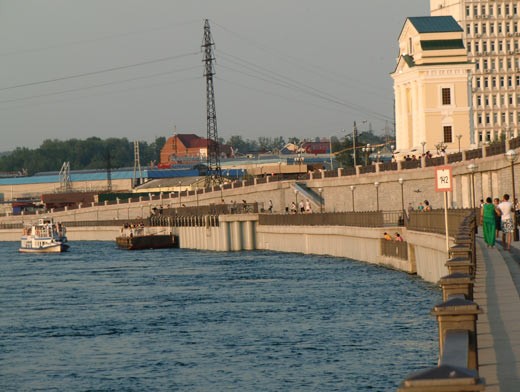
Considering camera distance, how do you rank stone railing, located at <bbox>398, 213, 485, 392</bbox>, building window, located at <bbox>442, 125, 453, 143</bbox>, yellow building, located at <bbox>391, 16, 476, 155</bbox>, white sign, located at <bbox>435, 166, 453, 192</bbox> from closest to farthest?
stone railing, located at <bbox>398, 213, 485, 392</bbox> → white sign, located at <bbox>435, 166, 453, 192</bbox> → yellow building, located at <bbox>391, 16, 476, 155</bbox> → building window, located at <bbox>442, 125, 453, 143</bbox>

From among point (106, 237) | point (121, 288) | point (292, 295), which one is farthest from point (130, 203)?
point (292, 295)

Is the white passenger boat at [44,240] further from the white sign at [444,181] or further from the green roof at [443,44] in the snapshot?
the white sign at [444,181]

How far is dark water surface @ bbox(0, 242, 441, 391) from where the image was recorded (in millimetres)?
34844

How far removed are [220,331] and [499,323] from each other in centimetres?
2460

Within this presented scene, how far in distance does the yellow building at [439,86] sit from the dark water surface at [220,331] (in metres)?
62.2

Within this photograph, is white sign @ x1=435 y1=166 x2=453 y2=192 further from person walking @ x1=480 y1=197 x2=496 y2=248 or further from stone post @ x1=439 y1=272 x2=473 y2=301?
stone post @ x1=439 y1=272 x2=473 y2=301

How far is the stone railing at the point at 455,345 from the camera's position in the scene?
9922 millimetres

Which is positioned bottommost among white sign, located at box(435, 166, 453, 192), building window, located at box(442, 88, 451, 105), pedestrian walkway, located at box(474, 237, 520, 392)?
pedestrian walkway, located at box(474, 237, 520, 392)

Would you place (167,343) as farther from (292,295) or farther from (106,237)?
(106,237)

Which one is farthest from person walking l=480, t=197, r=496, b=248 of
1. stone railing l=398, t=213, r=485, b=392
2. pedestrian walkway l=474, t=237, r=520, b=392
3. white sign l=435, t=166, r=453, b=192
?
stone railing l=398, t=213, r=485, b=392

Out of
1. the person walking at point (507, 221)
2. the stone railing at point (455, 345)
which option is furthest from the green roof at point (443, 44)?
the stone railing at point (455, 345)

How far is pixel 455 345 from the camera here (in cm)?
1263

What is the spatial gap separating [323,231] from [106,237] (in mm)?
Answer: 87680

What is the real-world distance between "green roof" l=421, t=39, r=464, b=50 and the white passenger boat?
5000 centimetres
